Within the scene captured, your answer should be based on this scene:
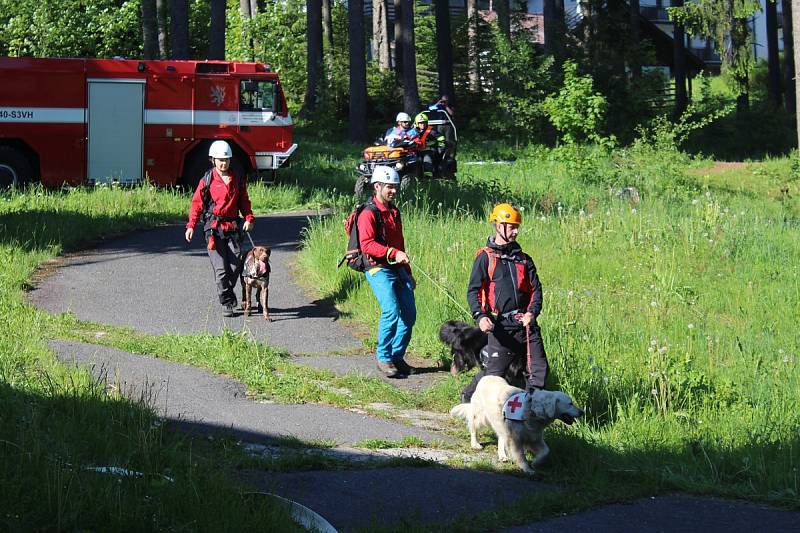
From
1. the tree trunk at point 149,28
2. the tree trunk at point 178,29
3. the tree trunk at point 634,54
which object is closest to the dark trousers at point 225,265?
the tree trunk at point 178,29

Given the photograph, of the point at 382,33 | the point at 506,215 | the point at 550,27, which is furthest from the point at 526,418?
the point at 382,33

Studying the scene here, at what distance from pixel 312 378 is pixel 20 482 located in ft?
15.8

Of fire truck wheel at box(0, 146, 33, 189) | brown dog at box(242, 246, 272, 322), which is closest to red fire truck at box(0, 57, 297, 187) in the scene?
fire truck wheel at box(0, 146, 33, 189)

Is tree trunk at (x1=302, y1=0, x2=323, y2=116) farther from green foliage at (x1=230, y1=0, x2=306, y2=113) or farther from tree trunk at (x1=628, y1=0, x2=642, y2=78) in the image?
tree trunk at (x1=628, y1=0, x2=642, y2=78)

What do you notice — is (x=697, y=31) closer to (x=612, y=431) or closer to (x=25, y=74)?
(x=25, y=74)

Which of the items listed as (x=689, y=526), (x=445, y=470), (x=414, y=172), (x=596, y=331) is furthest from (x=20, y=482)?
(x=414, y=172)

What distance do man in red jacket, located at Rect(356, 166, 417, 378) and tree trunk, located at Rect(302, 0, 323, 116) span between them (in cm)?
3157

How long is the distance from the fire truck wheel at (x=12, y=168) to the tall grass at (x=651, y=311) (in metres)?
7.93

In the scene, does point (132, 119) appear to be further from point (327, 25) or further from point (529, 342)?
point (327, 25)

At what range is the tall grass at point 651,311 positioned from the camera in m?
8.28

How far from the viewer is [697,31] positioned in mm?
38875

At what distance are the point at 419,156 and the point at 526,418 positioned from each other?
16.1m

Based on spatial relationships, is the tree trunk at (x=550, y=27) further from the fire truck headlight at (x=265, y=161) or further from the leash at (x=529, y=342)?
the leash at (x=529, y=342)

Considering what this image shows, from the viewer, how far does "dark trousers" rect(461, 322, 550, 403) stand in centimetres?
910
